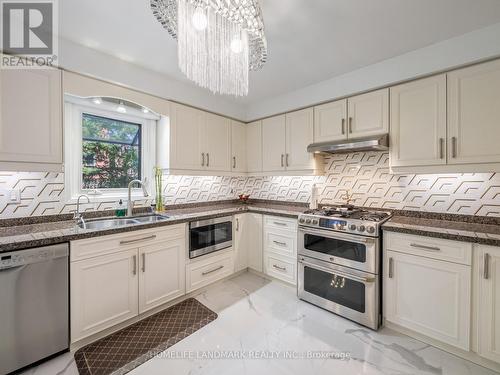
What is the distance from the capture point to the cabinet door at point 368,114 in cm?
225

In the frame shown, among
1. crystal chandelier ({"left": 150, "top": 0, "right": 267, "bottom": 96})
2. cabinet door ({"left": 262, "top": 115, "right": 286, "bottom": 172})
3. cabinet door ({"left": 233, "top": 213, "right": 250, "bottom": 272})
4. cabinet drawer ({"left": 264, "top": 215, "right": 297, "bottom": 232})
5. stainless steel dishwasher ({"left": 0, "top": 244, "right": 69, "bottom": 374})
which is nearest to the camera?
crystal chandelier ({"left": 150, "top": 0, "right": 267, "bottom": 96})

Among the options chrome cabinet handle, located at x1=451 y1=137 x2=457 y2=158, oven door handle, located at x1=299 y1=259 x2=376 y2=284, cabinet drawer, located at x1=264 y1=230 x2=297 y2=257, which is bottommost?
oven door handle, located at x1=299 y1=259 x2=376 y2=284

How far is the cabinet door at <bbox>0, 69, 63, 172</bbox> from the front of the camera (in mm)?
1649

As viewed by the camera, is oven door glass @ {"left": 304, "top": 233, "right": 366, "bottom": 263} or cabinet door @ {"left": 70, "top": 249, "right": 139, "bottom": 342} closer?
cabinet door @ {"left": 70, "top": 249, "right": 139, "bottom": 342}

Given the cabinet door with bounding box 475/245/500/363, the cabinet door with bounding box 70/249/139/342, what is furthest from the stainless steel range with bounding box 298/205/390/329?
the cabinet door with bounding box 70/249/139/342

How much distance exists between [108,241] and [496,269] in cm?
285

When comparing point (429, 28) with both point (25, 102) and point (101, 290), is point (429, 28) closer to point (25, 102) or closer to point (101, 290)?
point (25, 102)

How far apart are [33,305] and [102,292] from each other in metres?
0.41

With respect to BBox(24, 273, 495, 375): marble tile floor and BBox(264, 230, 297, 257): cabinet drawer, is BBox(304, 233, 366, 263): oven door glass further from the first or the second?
BBox(24, 273, 495, 375): marble tile floor

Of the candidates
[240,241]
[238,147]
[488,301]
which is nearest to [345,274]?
[488,301]

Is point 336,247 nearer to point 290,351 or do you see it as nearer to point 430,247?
point 430,247

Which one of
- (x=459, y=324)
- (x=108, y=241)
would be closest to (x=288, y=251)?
(x=459, y=324)

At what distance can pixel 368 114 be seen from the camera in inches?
92.6

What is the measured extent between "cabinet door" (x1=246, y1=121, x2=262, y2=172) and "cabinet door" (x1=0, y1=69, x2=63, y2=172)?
231 cm
